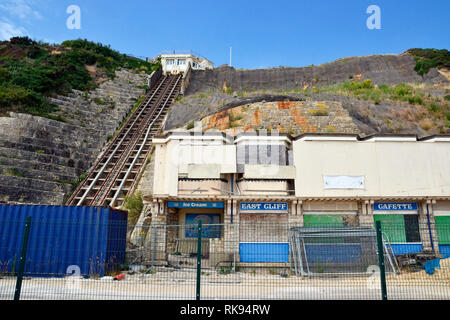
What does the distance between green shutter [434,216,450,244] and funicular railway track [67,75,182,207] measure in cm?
1879

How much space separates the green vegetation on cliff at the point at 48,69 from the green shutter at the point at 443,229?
97.9ft

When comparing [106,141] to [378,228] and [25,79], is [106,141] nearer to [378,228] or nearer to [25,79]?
[25,79]

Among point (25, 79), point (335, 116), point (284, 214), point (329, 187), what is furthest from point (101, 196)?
point (335, 116)

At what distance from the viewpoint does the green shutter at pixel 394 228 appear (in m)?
17.8

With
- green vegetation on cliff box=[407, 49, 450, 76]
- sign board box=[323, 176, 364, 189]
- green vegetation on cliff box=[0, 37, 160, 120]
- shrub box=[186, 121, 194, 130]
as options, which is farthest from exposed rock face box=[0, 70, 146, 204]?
green vegetation on cliff box=[407, 49, 450, 76]

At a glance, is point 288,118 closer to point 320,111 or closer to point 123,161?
point 320,111

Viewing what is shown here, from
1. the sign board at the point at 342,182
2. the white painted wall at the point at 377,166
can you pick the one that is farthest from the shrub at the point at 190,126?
the sign board at the point at 342,182

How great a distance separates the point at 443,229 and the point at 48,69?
128ft

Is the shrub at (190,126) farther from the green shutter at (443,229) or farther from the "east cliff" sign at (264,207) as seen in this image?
the green shutter at (443,229)

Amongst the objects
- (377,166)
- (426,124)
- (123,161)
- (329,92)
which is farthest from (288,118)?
(123,161)

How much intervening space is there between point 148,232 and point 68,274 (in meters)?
6.36

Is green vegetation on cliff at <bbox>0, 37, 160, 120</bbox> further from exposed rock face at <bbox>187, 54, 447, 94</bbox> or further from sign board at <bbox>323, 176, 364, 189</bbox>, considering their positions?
sign board at <bbox>323, 176, 364, 189</bbox>

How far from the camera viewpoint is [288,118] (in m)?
30.8

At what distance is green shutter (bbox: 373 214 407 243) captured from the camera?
58.2 ft
